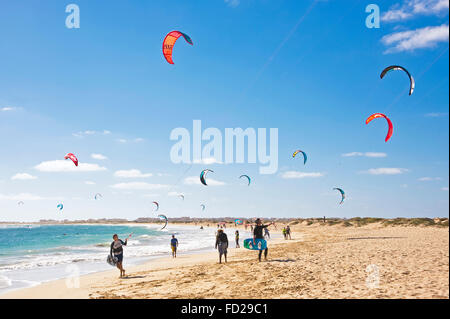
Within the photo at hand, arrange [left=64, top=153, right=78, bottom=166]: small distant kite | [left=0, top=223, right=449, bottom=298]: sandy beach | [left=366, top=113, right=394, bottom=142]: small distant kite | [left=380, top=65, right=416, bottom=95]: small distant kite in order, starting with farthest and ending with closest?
[left=64, top=153, right=78, bottom=166]: small distant kite, [left=366, top=113, right=394, bottom=142]: small distant kite, [left=380, top=65, right=416, bottom=95]: small distant kite, [left=0, top=223, right=449, bottom=298]: sandy beach

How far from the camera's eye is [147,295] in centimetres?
797

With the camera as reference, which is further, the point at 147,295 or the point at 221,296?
the point at 147,295

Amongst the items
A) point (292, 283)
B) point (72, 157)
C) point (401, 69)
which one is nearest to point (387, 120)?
point (401, 69)

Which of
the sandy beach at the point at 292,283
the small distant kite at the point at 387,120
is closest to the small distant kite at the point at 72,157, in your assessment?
the sandy beach at the point at 292,283

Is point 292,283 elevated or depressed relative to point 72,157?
depressed

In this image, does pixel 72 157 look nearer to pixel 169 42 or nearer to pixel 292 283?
pixel 169 42

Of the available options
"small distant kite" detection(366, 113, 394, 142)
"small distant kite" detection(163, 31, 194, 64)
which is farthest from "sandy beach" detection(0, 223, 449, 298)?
"small distant kite" detection(163, 31, 194, 64)

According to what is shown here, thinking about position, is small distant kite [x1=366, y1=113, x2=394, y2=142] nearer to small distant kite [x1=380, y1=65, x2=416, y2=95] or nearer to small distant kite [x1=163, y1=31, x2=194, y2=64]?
small distant kite [x1=380, y1=65, x2=416, y2=95]

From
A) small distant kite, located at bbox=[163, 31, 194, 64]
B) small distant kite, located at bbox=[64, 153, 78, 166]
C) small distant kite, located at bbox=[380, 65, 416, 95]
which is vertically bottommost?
small distant kite, located at bbox=[64, 153, 78, 166]

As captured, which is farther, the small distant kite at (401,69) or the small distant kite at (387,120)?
the small distant kite at (387,120)

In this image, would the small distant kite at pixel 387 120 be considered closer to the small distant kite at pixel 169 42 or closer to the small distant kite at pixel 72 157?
the small distant kite at pixel 169 42
